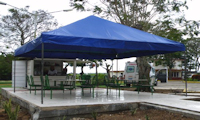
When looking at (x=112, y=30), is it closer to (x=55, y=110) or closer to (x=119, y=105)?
(x=119, y=105)

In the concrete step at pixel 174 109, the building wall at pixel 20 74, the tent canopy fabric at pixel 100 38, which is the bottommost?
the concrete step at pixel 174 109

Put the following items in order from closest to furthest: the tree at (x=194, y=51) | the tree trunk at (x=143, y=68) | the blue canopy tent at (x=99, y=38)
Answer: the blue canopy tent at (x=99, y=38) → the tree trunk at (x=143, y=68) → the tree at (x=194, y=51)

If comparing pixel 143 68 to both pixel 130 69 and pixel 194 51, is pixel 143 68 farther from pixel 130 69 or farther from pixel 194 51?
pixel 194 51

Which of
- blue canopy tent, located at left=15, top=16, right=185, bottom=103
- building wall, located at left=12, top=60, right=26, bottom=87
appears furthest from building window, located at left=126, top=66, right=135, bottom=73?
blue canopy tent, located at left=15, top=16, right=185, bottom=103

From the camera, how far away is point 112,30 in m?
8.84

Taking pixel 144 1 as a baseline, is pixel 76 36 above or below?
below

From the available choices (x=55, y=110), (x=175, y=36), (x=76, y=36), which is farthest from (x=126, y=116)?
(x=175, y=36)

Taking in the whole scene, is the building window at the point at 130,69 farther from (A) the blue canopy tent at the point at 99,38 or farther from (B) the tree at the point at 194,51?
(B) the tree at the point at 194,51

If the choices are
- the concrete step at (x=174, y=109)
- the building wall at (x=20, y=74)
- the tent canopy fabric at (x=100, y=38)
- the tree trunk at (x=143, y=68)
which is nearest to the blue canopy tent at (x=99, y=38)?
the tent canopy fabric at (x=100, y=38)

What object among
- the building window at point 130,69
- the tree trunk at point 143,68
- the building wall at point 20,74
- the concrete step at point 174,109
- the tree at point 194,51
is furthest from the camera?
the tree at point 194,51

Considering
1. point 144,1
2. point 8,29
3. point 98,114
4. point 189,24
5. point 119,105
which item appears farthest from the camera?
point 8,29

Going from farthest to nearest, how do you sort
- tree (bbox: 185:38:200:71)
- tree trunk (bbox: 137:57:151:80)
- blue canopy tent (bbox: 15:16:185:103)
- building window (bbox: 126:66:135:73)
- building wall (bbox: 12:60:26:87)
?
tree (bbox: 185:38:200:71)
building window (bbox: 126:66:135:73)
building wall (bbox: 12:60:26:87)
tree trunk (bbox: 137:57:151:80)
blue canopy tent (bbox: 15:16:185:103)

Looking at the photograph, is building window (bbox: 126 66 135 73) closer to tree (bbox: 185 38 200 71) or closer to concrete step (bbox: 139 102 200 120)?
Result: concrete step (bbox: 139 102 200 120)

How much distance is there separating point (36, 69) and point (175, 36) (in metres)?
7.85
